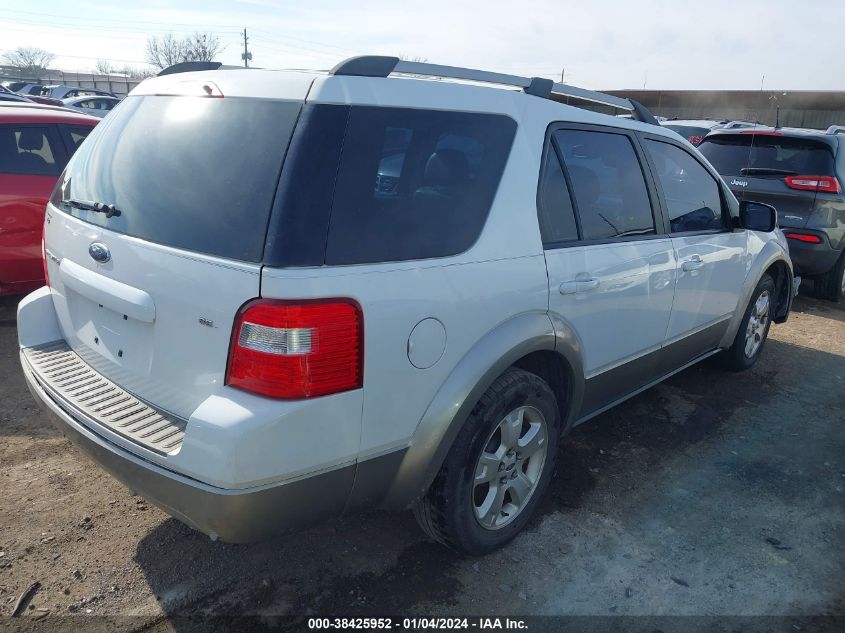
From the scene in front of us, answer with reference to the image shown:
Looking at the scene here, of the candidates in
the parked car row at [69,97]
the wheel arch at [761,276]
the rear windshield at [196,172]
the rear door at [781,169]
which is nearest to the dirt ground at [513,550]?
the wheel arch at [761,276]

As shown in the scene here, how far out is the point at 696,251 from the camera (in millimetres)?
3793

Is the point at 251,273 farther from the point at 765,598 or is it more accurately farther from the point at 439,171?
the point at 765,598

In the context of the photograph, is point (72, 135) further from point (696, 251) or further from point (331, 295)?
point (696, 251)

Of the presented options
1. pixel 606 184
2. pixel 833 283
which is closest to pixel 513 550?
pixel 606 184

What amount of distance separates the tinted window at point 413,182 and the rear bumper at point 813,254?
5.22m

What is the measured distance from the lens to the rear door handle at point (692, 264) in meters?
3.67

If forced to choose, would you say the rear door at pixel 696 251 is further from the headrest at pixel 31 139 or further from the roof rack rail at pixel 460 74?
the headrest at pixel 31 139

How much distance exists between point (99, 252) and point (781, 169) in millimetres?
6569

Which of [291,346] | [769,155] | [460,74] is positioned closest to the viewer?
[291,346]

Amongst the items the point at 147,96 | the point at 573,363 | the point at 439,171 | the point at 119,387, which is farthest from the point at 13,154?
the point at 573,363

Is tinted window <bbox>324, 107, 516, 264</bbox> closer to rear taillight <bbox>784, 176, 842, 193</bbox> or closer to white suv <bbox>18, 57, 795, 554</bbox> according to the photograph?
white suv <bbox>18, 57, 795, 554</bbox>

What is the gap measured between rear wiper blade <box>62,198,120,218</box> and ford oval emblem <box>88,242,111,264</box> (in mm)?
122

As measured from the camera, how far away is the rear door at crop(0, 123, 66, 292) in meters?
5.02

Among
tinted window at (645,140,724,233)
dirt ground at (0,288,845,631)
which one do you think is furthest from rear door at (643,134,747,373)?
dirt ground at (0,288,845,631)
